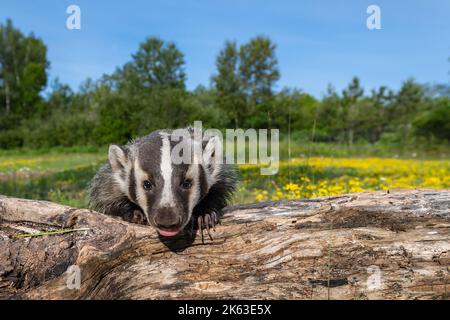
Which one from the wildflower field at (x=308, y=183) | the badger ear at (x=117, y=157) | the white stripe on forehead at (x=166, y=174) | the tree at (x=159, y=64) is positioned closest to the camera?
the white stripe on forehead at (x=166, y=174)

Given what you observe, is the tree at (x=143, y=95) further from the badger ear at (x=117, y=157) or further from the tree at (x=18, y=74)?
the tree at (x=18, y=74)

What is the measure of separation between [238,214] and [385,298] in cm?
117

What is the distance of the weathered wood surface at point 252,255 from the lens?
2.69 meters

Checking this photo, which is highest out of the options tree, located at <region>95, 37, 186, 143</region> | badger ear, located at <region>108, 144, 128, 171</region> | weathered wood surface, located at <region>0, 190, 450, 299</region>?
tree, located at <region>95, 37, 186, 143</region>

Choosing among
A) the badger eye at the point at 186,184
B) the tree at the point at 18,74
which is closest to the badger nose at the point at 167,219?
the badger eye at the point at 186,184

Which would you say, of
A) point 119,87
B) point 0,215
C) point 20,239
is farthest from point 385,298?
point 119,87

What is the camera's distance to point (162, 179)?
9.27 ft

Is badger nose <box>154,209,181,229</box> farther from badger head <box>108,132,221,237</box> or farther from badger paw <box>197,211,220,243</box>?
badger paw <box>197,211,220,243</box>

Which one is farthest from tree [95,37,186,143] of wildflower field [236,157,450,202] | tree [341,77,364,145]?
tree [341,77,364,145]

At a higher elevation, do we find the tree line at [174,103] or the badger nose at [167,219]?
the tree line at [174,103]

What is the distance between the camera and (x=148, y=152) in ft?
9.89

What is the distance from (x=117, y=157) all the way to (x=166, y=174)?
2.70 ft

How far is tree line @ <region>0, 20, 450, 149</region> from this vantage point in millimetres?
18844

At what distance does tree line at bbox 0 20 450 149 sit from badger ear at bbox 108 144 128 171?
11.8 m
